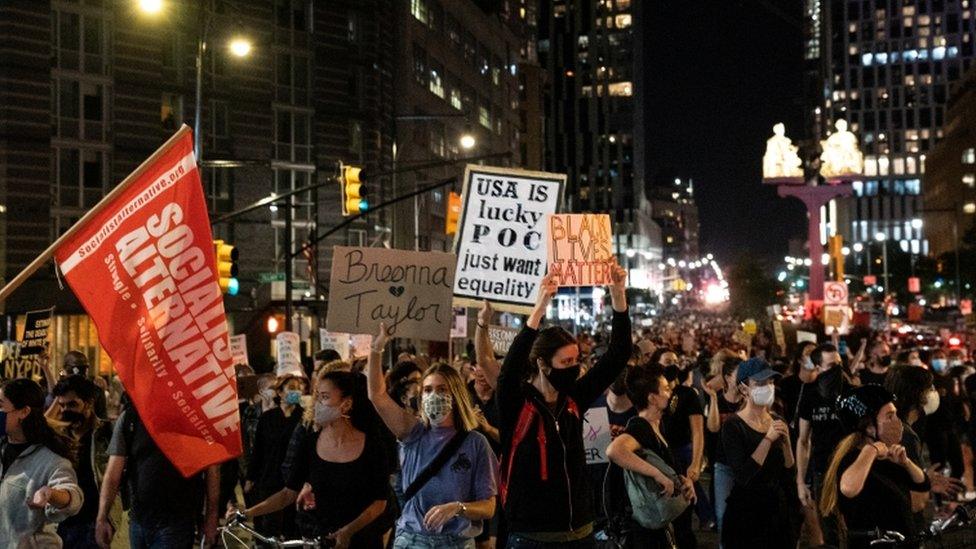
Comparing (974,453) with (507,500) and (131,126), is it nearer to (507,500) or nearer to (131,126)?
(507,500)

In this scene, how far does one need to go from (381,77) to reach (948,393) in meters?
40.2

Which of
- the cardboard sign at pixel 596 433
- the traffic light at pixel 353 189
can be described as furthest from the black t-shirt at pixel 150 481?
the traffic light at pixel 353 189

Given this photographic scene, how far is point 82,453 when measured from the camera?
8.87 meters

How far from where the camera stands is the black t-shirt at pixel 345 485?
6.84 m

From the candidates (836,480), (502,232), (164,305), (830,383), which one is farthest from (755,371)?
(164,305)

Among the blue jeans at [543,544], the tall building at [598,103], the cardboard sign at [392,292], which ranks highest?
the tall building at [598,103]

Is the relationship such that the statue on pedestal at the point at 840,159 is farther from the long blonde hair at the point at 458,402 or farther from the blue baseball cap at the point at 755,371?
the long blonde hair at the point at 458,402

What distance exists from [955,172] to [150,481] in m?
148

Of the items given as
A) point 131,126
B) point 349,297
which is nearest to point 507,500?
point 349,297

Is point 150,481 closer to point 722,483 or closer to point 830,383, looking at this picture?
point 722,483

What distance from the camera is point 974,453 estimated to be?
→ 15.6 metres

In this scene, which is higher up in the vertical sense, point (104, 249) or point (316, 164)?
point (316, 164)

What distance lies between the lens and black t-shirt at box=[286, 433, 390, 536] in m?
6.84

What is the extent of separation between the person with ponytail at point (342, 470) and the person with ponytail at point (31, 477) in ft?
3.68
